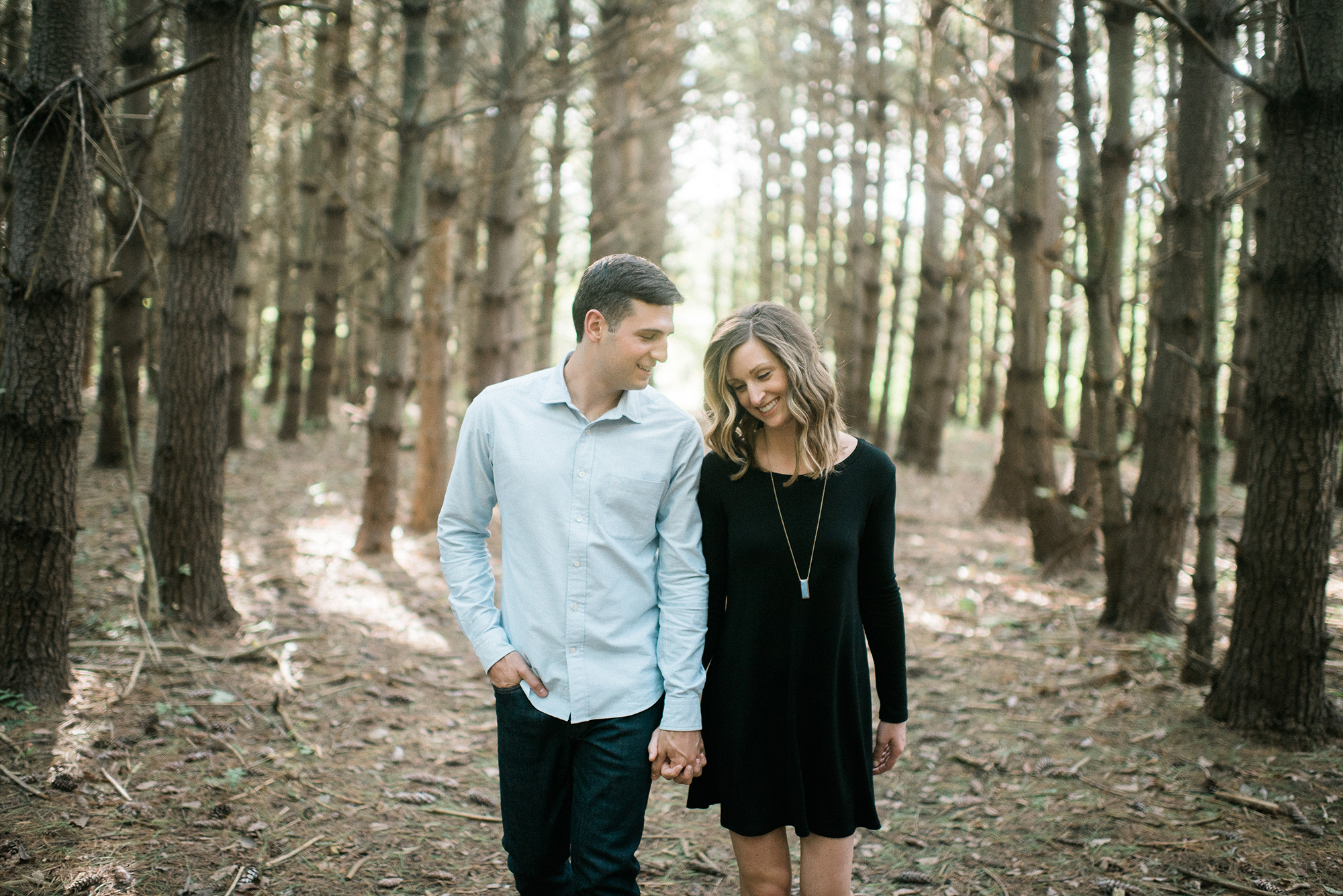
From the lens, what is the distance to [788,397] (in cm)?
249

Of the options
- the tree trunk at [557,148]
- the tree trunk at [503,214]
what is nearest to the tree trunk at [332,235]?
the tree trunk at [503,214]

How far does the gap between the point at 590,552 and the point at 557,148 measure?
8.02 meters

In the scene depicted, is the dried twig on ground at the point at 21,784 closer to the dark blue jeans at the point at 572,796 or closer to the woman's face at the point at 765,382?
the dark blue jeans at the point at 572,796

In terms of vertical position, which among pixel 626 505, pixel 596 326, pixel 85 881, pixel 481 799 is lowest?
pixel 481 799

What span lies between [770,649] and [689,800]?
1.69 feet

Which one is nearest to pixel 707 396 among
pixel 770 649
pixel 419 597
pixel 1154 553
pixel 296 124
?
pixel 770 649

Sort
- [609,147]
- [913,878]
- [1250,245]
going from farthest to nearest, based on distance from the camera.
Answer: [1250,245] → [609,147] → [913,878]

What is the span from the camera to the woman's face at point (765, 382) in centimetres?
249

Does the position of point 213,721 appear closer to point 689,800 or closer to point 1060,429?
point 689,800

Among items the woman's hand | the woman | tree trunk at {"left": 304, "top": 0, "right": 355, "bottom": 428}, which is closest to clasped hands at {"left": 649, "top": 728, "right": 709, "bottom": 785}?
the woman

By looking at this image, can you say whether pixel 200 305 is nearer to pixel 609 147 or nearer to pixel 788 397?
pixel 788 397

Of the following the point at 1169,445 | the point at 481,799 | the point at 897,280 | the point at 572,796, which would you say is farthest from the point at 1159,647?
the point at 897,280

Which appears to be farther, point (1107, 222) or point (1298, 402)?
point (1107, 222)

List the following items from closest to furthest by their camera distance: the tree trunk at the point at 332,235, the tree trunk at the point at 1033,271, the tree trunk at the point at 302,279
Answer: the tree trunk at the point at 1033,271
the tree trunk at the point at 332,235
the tree trunk at the point at 302,279
